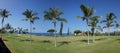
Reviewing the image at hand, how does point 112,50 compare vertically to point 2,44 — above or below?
below

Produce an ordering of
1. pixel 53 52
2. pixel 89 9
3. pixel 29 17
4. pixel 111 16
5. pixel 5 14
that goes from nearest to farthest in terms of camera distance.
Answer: pixel 53 52 < pixel 89 9 < pixel 29 17 < pixel 111 16 < pixel 5 14

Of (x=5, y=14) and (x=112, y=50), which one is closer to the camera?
(x=112, y=50)

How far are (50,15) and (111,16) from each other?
30529 millimetres

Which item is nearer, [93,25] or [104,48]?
[104,48]

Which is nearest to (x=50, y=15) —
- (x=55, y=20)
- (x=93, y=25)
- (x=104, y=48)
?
(x=55, y=20)

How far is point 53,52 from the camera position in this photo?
52344 mm

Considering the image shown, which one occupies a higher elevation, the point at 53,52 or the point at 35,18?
the point at 35,18

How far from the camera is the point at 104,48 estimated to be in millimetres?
55500

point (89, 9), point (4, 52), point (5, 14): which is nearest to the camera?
point (4, 52)

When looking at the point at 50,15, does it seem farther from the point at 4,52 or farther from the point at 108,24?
the point at 4,52

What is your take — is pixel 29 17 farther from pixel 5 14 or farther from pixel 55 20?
pixel 5 14

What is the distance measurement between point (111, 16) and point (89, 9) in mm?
22799

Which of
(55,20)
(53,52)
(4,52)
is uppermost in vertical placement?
(55,20)

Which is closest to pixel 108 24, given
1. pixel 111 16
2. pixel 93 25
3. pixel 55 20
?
pixel 111 16
